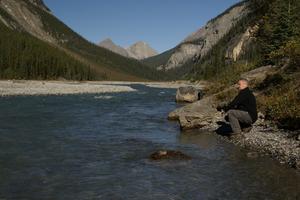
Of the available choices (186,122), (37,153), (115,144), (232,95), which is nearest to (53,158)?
(37,153)

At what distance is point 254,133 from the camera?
20922 mm

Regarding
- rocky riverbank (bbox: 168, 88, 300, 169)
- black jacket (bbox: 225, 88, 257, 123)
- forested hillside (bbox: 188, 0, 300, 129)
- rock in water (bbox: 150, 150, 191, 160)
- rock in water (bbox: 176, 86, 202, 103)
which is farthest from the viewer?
rock in water (bbox: 176, 86, 202, 103)

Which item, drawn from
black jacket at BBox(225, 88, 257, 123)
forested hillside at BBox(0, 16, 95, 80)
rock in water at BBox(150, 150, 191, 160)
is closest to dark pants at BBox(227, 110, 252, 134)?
black jacket at BBox(225, 88, 257, 123)

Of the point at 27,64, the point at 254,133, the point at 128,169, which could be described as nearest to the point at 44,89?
the point at 254,133

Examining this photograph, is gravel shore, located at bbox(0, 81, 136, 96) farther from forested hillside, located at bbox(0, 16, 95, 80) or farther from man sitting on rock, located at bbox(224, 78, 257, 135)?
man sitting on rock, located at bbox(224, 78, 257, 135)

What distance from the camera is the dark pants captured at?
20297 mm

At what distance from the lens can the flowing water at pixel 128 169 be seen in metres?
12.2

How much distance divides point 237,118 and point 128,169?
308 inches

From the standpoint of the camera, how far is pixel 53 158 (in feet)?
54.9

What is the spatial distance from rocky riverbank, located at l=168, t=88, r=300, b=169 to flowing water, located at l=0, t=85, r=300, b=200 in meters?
0.72

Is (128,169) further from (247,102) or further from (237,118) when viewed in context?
(247,102)

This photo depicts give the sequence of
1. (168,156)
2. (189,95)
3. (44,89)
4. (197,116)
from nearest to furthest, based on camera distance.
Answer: (168,156) → (197,116) → (189,95) → (44,89)

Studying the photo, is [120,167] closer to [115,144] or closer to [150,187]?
[150,187]

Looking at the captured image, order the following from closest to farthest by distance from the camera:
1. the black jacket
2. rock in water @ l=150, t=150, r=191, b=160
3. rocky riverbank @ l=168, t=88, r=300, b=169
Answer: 1. rocky riverbank @ l=168, t=88, r=300, b=169
2. rock in water @ l=150, t=150, r=191, b=160
3. the black jacket
